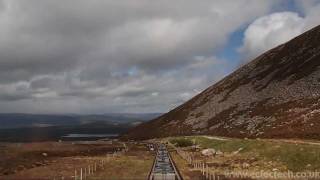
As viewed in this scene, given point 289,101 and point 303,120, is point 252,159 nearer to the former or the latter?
point 303,120

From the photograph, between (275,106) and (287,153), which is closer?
(287,153)

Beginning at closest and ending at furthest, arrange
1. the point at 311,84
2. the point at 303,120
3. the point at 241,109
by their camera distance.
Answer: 1. the point at 303,120
2. the point at 311,84
3. the point at 241,109

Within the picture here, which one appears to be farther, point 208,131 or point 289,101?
point 208,131

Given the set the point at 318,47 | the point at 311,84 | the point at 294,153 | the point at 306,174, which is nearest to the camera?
the point at 306,174

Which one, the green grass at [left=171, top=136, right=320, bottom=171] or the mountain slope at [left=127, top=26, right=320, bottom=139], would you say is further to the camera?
the mountain slope at [left=127, top=26, right=320, bottom=139]

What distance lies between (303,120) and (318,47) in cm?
7959

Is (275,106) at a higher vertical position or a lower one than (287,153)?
higher

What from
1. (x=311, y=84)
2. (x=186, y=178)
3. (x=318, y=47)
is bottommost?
(x=186, y=178)

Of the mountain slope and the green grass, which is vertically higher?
the mountain slope

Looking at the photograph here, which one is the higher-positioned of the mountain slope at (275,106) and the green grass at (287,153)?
the mountain slope at (275,106)

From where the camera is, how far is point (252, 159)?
76.2m

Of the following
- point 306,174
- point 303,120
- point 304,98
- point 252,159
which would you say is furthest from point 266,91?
point 306,174

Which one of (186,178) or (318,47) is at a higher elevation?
(318,47)

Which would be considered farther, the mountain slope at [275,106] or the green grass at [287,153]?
the mountain slope at [275,106]
